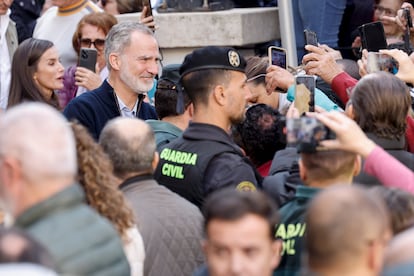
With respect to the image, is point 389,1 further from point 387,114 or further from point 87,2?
point 387,114

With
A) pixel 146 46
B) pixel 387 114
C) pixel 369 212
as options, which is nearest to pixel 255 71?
pixel 146 46

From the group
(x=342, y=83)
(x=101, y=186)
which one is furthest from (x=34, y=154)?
(x=342, y=83)

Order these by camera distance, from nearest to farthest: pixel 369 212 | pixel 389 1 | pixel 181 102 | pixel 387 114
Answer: pixel 369 212, pixel 387 114, pixel 181 102, pixel 389 1

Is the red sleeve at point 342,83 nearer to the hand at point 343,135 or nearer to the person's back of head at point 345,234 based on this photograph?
the hand at point 343,135

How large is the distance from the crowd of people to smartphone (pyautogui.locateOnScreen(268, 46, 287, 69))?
0.07 m

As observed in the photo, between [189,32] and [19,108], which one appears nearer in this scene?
[19,108]

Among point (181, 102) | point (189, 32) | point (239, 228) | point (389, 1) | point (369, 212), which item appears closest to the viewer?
point (369, 212)

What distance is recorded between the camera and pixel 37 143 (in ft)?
12.9

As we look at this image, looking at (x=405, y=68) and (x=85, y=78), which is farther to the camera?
(x=85, y=78)

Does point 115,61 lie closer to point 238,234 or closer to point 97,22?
point 97,22

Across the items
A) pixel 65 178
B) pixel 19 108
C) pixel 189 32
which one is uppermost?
pixel 19 108

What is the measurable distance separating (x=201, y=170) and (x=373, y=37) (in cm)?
211

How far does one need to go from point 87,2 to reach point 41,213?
251 inches

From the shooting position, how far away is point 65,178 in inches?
159
